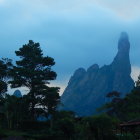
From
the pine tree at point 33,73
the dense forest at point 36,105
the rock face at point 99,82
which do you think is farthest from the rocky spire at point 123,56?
the pine tree at point 33,73

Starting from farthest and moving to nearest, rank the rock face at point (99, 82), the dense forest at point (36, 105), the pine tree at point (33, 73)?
the rock face at point (99, 82)
the pine tree at point (33, 73)
the dense forest at point (36, 105)

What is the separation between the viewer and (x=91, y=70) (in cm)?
12025

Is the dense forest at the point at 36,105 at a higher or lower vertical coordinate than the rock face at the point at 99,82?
lower

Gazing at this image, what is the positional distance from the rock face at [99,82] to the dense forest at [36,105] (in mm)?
59945

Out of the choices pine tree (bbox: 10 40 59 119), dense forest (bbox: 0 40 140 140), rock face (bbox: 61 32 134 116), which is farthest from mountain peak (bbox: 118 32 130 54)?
pine tree (bbox: 10 40 59 119)

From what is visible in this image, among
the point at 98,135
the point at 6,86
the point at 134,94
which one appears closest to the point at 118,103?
the point at 134,94

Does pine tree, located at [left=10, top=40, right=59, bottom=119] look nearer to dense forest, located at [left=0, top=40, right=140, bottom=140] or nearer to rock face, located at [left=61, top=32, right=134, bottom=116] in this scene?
dense forest, located at [left=0, top=40, right=140, bottom=140]

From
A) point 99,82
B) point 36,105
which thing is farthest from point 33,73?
point 99,82

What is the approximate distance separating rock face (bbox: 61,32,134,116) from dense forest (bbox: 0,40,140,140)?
59.9 metres

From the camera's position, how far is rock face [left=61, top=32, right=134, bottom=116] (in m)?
115

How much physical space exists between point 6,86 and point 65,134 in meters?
16.1

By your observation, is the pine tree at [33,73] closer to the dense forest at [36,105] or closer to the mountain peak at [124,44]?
the dense forest at [36,105]

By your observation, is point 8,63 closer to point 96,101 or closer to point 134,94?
point 134,94

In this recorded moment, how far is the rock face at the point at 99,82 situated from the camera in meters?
Answer: 115
